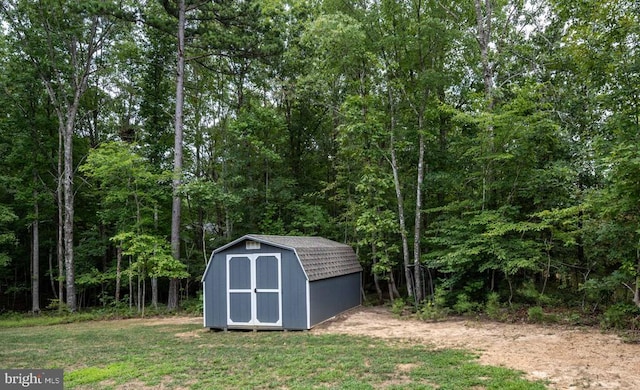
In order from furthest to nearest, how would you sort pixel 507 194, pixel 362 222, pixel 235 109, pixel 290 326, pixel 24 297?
pixel 24 297 < pixel 235 109 < pixel 362 222 < pixel 507 194 < pixel 290 326

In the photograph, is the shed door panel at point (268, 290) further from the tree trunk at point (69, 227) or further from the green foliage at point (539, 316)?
the tree trunk at point (69, 227)

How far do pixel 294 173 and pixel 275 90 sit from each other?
124 inches

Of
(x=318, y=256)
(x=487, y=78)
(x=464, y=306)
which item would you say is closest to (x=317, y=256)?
(x=318, y=256)

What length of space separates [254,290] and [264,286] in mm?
231

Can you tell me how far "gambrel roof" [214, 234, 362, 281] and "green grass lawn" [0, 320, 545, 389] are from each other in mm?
1447

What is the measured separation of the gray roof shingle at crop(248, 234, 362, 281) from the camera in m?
8.66

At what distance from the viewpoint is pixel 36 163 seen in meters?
15.2

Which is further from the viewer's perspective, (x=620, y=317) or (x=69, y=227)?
(x=69, y=227)

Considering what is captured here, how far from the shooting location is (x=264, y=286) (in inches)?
341

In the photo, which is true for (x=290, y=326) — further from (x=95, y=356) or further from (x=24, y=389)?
(x=24, y=389)

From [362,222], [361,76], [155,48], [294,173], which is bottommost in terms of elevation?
[362,222]

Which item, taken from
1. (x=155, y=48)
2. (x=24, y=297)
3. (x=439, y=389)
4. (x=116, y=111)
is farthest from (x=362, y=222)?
(x=24, y=297)

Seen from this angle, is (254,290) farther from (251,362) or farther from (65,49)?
(65,49)

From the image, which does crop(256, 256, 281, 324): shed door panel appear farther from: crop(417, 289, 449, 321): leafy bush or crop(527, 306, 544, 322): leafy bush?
crop(527, 306, 544, 322): leafy bush
